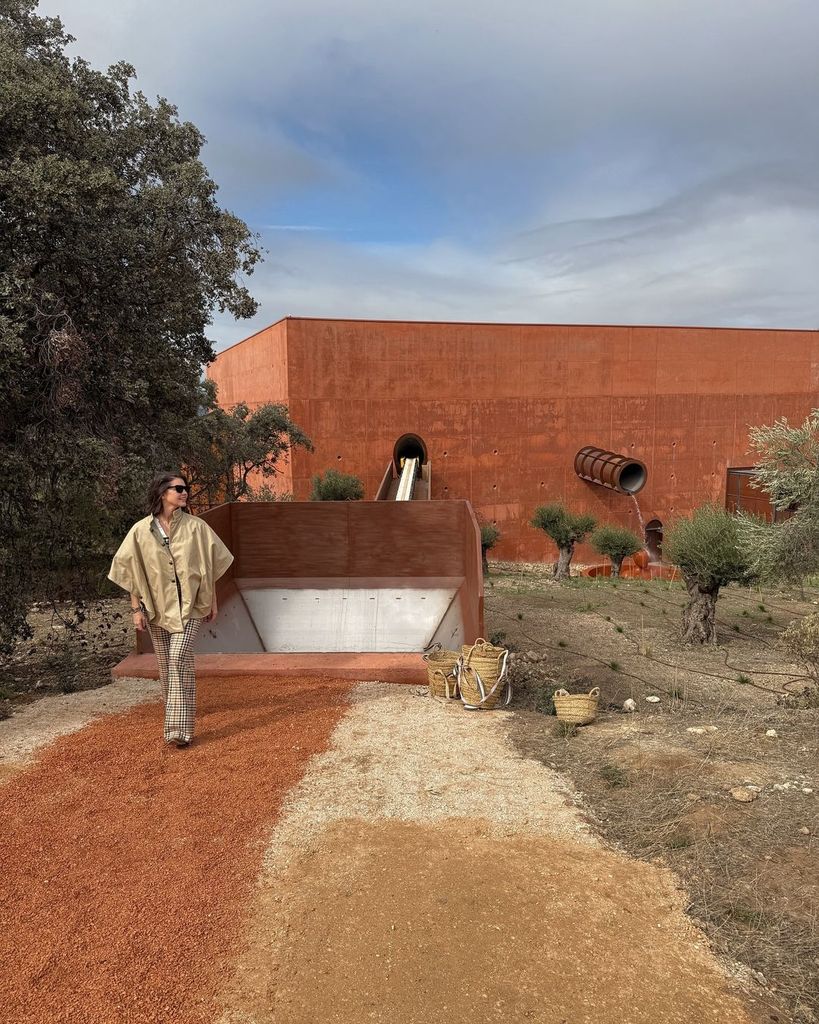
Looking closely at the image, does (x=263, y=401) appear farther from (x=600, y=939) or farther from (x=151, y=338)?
(x=600, y=939)

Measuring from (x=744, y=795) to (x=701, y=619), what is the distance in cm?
858

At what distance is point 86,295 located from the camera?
798 cm

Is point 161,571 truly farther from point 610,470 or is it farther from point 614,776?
point 610,470

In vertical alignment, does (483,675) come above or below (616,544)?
above

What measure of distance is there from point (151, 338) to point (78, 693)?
4648 mm

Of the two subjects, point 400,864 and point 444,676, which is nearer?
point 400,864

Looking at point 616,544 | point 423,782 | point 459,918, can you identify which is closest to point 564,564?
point 616,544

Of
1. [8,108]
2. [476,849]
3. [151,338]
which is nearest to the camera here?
[476,849]

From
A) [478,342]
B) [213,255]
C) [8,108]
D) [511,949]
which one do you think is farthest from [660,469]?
[511,949]

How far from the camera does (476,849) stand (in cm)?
347

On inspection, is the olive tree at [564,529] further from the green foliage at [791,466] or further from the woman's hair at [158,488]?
the woman's hair at [158,488]

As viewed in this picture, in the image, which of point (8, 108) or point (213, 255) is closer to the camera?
point (8, 108)

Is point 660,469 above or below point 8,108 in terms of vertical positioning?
below

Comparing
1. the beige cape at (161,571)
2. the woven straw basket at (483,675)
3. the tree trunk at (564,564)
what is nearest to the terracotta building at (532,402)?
the tree trunk at (564,564)
